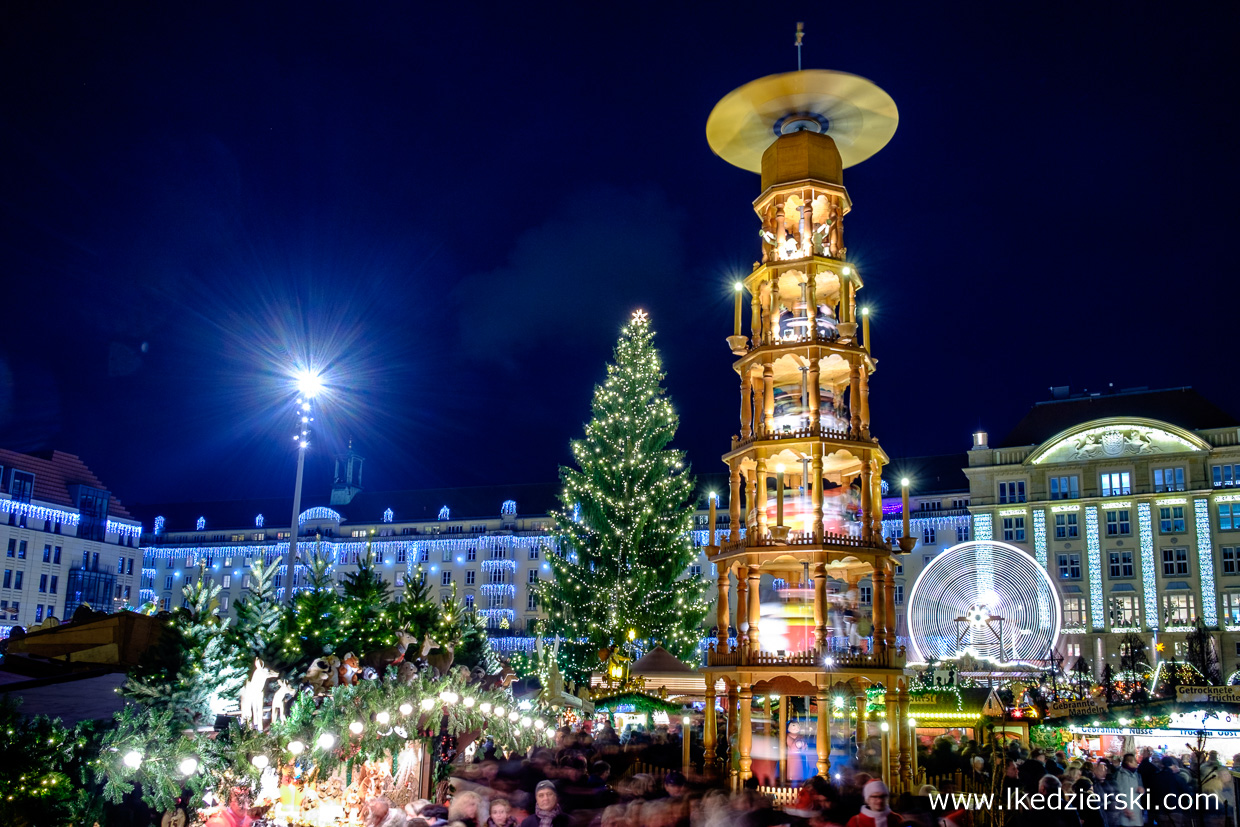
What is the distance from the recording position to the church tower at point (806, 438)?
20586 mm

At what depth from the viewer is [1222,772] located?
1862 centimetres

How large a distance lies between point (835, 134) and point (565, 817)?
1741 centimetres

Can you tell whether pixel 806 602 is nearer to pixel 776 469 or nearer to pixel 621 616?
pixel 776 469

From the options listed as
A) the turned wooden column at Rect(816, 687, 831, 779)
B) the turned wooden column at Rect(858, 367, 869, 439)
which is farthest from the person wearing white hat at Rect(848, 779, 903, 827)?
the turned wooden column at Rect(858, 367, 869, 439)

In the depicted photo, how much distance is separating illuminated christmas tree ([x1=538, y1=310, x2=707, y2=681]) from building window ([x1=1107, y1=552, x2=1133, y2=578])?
40422 millimetres

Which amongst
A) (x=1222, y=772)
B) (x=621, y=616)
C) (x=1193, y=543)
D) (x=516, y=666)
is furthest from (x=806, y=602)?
(x=1193, y=543)

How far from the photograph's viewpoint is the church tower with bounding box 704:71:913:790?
20.6m

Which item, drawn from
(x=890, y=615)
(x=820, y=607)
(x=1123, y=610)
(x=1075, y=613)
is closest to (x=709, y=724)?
(x=820, y=607)

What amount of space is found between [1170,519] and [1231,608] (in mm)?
6446

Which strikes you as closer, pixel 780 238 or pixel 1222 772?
pixel 1222 772

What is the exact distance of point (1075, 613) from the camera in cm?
6788

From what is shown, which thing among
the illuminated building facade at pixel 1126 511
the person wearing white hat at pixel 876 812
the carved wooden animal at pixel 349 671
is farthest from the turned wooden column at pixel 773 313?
the illuminated building facade at pixel 1126 511

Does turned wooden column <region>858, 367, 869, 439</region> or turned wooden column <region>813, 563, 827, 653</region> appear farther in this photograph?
turned wooden column <region>858, 367, 869, 439</region>

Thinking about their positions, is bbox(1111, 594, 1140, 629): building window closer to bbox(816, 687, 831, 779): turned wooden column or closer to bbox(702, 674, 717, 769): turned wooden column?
bbox(702, 674, 717, 769): turned wooden column
